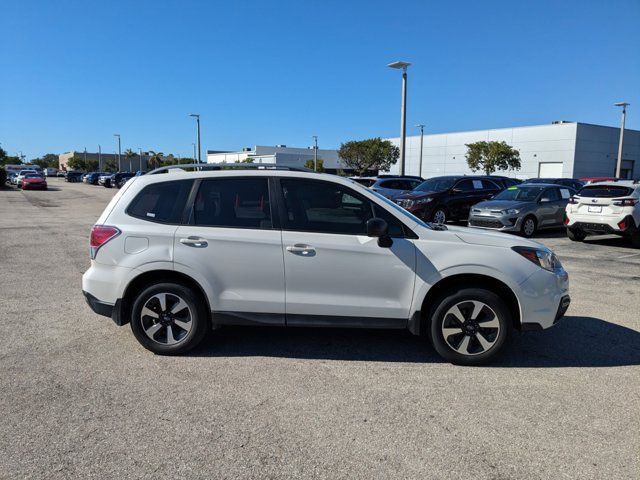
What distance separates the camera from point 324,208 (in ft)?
14.7

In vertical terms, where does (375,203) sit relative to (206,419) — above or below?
above

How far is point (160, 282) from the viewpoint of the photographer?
14.8 ft

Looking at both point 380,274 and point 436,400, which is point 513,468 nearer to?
point 436,400

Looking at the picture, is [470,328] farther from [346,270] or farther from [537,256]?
[346,270]

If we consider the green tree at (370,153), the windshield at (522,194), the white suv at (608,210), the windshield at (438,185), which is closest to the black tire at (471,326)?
the white suv at (608,210)

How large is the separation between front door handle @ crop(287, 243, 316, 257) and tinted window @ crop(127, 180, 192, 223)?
1105mm

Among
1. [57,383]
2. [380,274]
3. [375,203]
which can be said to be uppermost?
[375,203]

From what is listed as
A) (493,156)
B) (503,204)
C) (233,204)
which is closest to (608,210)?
(503,204)

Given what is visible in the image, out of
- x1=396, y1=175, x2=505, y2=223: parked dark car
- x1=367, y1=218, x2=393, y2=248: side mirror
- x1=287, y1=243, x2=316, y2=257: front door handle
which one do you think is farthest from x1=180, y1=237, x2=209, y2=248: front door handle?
x1=396, y1=175, x2=505, y2=223: parked dark car

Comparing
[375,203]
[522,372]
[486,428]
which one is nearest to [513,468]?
[486,428]

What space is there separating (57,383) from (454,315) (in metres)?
3.34

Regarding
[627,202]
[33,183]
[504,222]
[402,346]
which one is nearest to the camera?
[402,346]

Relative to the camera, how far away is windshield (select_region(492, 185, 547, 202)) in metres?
14.4

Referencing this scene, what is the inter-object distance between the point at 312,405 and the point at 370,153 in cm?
6355
